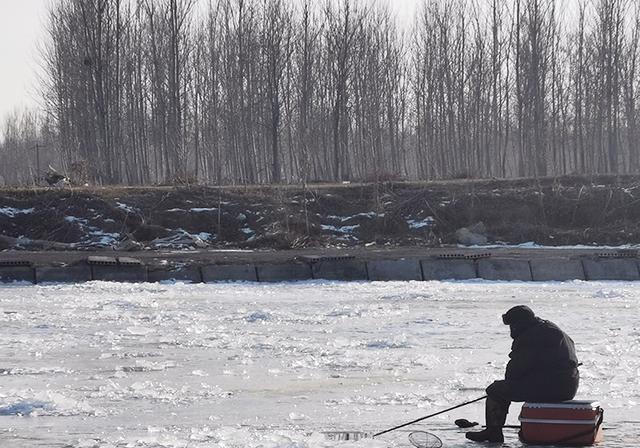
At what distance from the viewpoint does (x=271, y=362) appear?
13.8m

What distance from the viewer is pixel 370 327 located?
17.4 meters

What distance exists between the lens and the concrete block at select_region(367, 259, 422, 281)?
89.0 feet

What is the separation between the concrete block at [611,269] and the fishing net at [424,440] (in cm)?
1887

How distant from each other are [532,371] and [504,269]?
58.6 ft

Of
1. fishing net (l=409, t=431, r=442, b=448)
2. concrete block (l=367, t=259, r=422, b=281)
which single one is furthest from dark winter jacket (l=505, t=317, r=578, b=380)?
concrete block (l=367, t=259, r=422, b=281)

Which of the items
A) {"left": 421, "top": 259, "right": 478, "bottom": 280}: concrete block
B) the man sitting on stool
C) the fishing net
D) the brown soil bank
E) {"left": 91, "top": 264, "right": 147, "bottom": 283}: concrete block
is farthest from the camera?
the brown soil bank

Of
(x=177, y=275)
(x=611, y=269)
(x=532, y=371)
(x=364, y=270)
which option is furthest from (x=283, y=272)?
(x=532, y=371)

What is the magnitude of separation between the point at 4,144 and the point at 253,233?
92.5m

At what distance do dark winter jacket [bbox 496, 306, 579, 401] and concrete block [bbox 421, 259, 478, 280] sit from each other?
17499 mm

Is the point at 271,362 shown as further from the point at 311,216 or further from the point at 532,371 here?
the point at 311,216

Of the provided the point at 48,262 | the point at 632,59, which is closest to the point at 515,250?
the point at 48,262

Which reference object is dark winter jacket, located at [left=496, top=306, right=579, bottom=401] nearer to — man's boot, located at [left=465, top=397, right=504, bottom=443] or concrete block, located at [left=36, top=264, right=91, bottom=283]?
man's boot, located at [left=465, top=397, right=504, bottom=443]

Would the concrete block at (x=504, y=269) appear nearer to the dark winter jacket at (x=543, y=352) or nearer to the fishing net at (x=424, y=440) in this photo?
the dark winter jacket at (x=543, y=352)

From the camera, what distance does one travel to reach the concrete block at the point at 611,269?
87.9 ft
